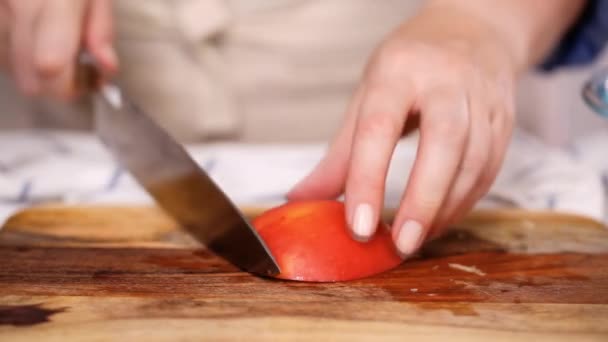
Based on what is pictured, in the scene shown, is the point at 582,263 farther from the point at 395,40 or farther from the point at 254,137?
the point at 254,137

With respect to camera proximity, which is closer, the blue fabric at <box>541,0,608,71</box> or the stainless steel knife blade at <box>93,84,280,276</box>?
the stainless steel knife blade at <box>93,84,280,276</box>

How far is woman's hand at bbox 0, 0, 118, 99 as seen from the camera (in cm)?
90

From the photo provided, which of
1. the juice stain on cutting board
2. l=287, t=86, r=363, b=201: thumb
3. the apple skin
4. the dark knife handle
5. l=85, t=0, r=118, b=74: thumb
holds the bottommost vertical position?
the juice stain on cutting board

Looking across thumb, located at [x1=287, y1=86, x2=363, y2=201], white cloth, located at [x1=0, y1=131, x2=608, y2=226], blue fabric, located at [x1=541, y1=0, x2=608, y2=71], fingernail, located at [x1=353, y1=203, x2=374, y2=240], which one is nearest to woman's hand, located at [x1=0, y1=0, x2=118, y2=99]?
white cloth, located at [x1=0, y1=131, x2=608, y2=226]

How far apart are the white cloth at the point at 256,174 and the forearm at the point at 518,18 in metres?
0.17

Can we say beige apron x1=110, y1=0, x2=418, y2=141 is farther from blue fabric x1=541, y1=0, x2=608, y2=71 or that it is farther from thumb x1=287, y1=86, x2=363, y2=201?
thumb x1=287, y1=86, x2=363, y2=201

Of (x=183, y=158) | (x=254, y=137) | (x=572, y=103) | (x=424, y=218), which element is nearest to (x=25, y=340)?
(x=183, y=158)

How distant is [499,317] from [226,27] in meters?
0.71

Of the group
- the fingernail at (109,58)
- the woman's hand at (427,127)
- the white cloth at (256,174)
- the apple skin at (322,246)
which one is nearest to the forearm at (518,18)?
the woman's hand at (427,127)

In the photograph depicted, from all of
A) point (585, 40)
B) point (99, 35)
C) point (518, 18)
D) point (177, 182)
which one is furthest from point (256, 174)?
point (585, 40)

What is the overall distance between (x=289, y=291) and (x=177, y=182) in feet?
0.77

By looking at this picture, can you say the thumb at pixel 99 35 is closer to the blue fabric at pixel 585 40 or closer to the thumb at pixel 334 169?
the thumb at pixel 334 169

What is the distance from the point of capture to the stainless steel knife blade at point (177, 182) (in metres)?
0.73

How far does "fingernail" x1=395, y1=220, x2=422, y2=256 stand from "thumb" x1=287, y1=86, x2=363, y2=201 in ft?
0.38
